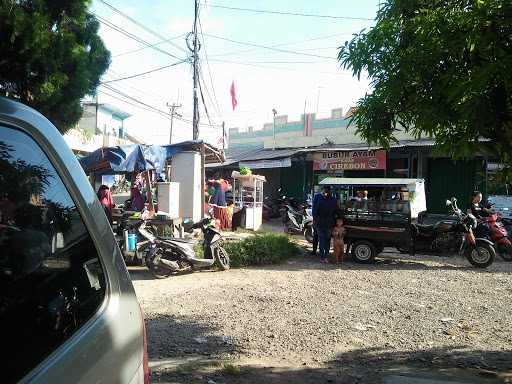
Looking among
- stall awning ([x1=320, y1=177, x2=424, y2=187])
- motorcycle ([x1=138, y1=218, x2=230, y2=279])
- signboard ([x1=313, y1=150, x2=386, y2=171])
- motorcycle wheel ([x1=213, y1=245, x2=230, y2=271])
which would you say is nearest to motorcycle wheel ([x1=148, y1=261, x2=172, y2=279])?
motorcycle ([x1=138, y1=218, x2=230, y2=279])

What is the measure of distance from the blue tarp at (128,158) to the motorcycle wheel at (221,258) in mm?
3577

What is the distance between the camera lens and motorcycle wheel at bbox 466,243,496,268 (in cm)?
989

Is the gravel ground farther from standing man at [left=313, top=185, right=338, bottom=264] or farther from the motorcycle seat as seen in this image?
standing man at [left=313, top=185, right=338, bottom=264]

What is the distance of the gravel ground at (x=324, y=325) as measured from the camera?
443 centimetres

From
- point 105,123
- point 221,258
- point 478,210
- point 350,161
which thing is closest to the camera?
point 221,258

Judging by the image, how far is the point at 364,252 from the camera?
35.0 feet

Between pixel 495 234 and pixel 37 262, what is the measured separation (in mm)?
11170

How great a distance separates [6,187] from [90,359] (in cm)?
53

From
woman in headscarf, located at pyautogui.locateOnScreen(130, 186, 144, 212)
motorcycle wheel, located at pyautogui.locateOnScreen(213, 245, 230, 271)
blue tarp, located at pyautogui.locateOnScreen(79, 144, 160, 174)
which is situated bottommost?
motorcycle wheel, located at pyautogui.locateOnScreen(213, 245, 230, 271)

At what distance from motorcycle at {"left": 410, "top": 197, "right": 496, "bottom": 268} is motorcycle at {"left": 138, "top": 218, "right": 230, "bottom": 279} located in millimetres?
4220

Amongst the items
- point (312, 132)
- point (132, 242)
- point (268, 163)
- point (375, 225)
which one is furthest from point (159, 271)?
point (312, 132)

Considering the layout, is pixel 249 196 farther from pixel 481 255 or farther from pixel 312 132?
pixel 312 132

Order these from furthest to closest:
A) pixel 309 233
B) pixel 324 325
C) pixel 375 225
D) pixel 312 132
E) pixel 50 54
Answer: pixel 312 132
pixel 309 233
pixel 375 225
pixel 324 325
pixel 50 54

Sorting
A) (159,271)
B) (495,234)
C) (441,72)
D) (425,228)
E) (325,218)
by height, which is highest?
(441,72)
